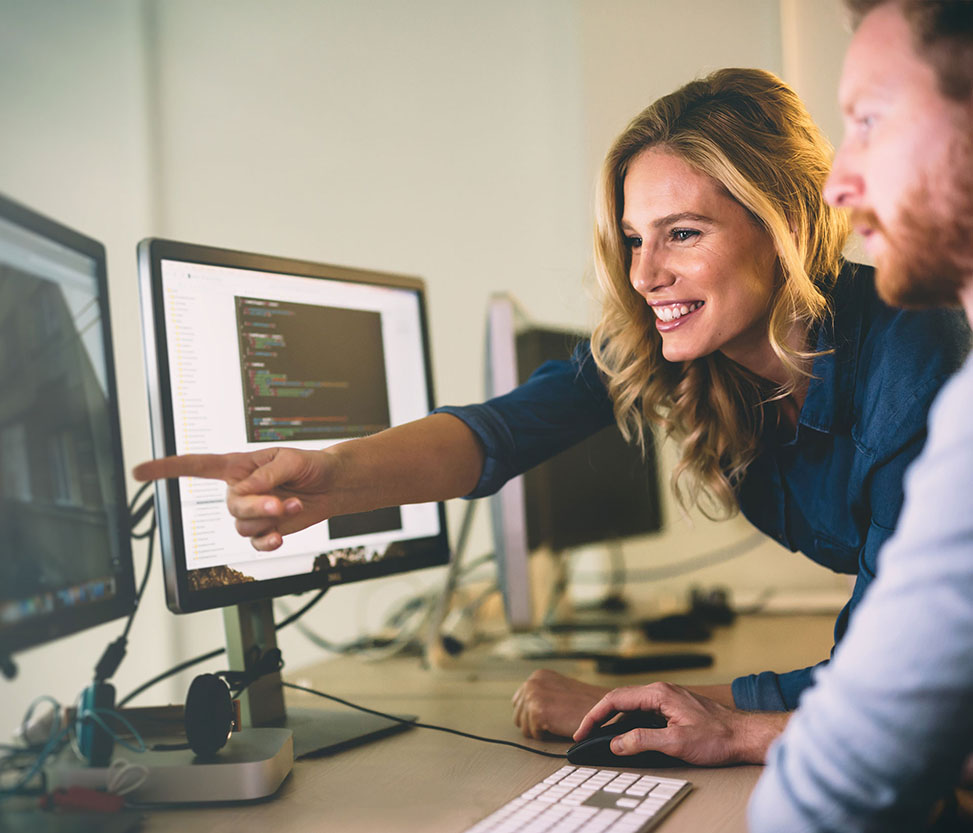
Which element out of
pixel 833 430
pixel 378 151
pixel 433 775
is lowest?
pixel 433 775

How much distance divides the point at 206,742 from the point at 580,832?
0.38m

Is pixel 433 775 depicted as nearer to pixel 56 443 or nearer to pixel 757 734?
pixel 757 734

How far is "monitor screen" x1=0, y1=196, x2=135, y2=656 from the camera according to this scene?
705mm

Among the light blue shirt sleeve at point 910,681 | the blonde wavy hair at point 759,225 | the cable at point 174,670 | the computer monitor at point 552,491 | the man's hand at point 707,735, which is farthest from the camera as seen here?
the computer monitor at point 552,491

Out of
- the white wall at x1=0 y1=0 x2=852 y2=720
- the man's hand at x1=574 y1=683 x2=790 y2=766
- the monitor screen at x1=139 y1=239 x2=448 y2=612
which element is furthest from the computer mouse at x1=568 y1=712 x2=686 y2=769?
the white wall at x1=0 y1=0 x2=852 y2=720

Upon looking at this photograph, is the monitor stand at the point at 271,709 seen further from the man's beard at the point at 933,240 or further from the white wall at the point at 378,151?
the white wall at the point at 378,151

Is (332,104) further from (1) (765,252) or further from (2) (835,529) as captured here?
(2) (835,529)

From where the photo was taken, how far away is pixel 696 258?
3.71ft

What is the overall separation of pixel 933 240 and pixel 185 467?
0.67 m

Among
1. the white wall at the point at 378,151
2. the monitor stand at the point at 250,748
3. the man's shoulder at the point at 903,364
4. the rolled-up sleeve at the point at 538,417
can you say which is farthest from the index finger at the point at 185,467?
the white wall at the point at 378,151

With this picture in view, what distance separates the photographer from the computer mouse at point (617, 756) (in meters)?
0.86

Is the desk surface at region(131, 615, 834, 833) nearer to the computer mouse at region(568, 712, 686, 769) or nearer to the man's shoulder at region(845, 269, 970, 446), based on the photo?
the computer mouse at region(568, 712, 686, 769)

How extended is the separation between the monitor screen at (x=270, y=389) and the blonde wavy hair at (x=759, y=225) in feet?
1.01

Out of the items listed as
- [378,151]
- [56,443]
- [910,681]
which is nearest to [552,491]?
[56,443]
